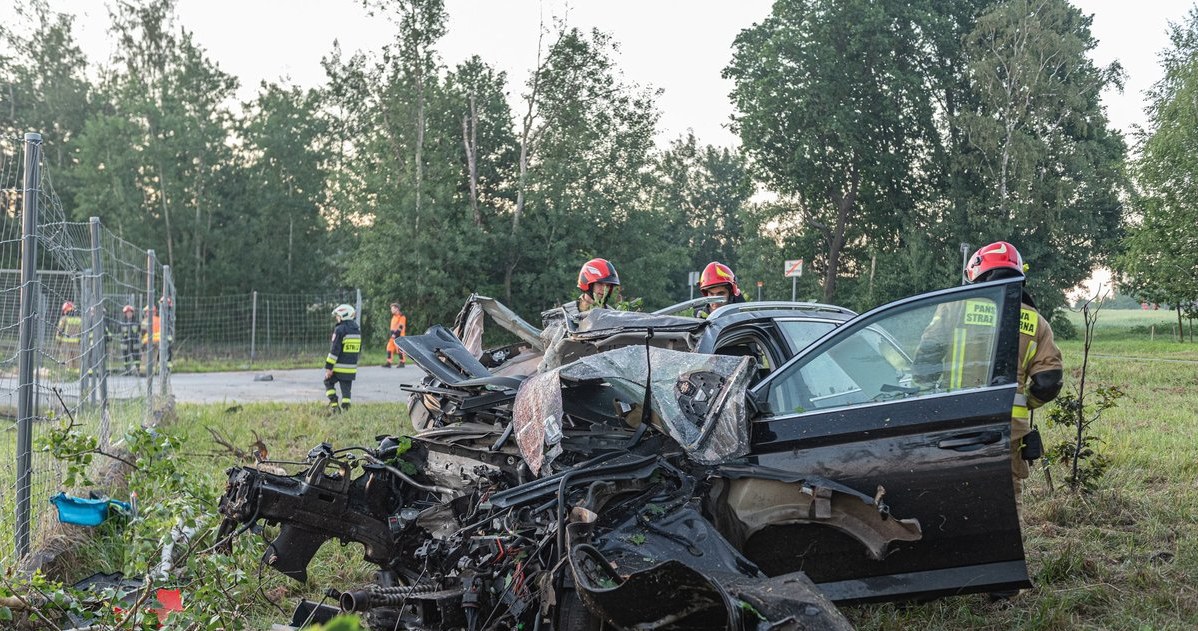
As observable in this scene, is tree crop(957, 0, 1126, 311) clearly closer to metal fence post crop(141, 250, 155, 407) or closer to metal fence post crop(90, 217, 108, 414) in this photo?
metal fence post crop(141, 250, 155, 407)

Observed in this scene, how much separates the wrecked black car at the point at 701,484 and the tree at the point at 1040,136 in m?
31.4

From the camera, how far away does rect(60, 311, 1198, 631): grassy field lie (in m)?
4.20

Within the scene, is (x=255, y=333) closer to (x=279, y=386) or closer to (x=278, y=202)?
(x=279, y=386)

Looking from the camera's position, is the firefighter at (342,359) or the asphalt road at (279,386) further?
the asphalt road at (279,386)

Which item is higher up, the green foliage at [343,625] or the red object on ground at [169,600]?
the green foliage at [343,625]

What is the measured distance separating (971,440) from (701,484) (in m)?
1.04

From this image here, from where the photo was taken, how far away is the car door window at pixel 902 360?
11.7ft

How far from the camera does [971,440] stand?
347cm

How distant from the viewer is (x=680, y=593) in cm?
276

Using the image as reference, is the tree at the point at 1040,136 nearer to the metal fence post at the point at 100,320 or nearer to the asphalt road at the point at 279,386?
the asphalt road at the point at 279,386

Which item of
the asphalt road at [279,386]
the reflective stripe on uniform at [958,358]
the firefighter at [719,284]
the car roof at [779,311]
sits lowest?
the asphalt road at [279,386]

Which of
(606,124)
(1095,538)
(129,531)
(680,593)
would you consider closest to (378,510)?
(129,531)

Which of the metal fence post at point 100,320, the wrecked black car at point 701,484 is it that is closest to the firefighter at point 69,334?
the metal fence post at point 100,320

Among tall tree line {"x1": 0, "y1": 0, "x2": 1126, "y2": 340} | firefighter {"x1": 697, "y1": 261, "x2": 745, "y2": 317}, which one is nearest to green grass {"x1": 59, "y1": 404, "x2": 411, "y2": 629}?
firefighter {"x1": 697, "y1": 261, "x2": 745, "y2": 317}
